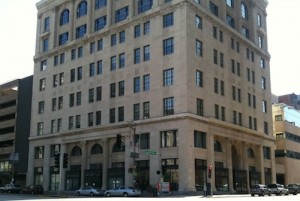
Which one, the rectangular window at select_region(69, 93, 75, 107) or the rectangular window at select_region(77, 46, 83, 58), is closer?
the rectangular window at select_region(69, 93, 75, 107)

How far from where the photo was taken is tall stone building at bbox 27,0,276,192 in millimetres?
62250

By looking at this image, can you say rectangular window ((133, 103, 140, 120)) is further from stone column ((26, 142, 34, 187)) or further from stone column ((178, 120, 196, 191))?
stone column ((26, 142, 34, 187))

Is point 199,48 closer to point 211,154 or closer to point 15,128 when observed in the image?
point 211,154

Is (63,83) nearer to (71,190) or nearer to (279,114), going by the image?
(71,190)

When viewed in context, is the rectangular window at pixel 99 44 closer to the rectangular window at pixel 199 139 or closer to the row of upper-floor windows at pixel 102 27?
the row of upper-floor windows at pixel 102 27

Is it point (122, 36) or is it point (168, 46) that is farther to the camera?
point (122, 36)

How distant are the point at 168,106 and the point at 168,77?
170 inches

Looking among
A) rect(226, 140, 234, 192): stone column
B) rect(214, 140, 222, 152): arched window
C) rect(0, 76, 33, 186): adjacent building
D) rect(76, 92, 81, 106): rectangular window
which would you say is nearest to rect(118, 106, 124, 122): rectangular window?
rect(76, 92, 81, 106): rectangular window

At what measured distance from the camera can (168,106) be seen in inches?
→ 2478

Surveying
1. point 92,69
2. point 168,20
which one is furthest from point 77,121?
point 168,20

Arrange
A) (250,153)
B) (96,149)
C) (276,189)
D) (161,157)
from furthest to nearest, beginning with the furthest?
(250,153) < (96,149) < (276,189) < (161,157)

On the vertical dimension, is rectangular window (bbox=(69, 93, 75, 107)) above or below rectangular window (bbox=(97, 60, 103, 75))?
below

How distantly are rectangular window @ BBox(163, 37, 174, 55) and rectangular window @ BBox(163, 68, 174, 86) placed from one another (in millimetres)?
2766

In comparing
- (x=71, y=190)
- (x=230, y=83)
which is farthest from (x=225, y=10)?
(x=71, y=190)
